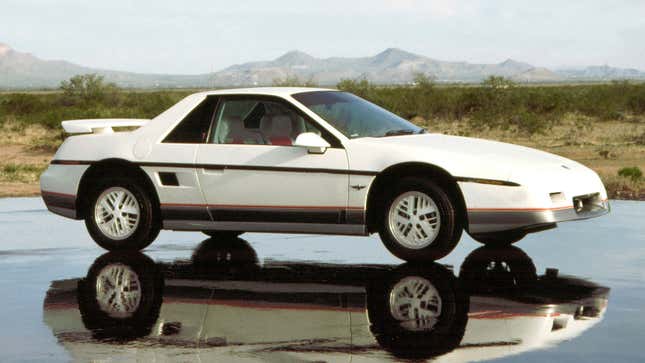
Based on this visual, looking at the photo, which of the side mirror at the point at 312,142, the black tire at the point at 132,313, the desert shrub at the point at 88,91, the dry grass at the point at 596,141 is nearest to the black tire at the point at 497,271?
the side mirror at the point at 312,142

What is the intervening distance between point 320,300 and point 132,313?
141 centimetres

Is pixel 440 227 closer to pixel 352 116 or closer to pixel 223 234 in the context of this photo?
pixel 352 116

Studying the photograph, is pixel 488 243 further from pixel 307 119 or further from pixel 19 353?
pixel 19 353

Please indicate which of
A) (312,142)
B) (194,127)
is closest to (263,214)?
(312,142)

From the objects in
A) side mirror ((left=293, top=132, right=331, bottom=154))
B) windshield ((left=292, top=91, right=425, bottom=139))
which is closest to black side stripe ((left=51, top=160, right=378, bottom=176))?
side mirror ((left=293, top=132, right=331, bottom=154))

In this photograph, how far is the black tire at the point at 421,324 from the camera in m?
7.20

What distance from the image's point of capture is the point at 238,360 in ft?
22.4

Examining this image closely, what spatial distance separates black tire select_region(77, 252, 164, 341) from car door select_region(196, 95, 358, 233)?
97 cm

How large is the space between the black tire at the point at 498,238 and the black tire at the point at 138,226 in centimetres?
316

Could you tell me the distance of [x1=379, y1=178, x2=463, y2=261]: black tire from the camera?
35.3 feet

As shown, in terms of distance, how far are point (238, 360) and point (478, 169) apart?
14.6 feet

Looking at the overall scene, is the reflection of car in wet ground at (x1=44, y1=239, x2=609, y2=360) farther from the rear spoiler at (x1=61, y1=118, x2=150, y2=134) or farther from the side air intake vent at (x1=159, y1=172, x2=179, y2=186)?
the rear spoiler at (x1=61, y1=118, x2=150, y2=134)

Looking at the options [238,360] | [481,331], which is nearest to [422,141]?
[481,331]

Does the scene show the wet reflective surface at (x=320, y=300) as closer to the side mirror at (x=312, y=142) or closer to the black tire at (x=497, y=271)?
the black tire at (x=497, y=271)
